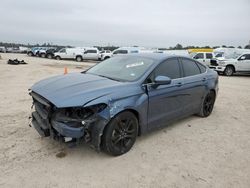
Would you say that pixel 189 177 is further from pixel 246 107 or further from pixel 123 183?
pixel 246 107

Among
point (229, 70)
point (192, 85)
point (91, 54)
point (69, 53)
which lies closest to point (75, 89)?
point (192, 85)

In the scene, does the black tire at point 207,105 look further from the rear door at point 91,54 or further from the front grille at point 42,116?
the rear door at point 91,54

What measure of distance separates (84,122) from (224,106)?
5.08 meters

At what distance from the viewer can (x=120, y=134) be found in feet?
11.5

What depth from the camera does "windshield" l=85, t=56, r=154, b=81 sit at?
157 inches

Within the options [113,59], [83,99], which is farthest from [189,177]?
[113,59]

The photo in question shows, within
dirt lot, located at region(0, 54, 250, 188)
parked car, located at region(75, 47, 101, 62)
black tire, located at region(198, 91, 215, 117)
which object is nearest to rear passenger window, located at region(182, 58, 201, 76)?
black tire, located at region(198, 91, 215, 117)

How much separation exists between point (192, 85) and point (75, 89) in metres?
2.68

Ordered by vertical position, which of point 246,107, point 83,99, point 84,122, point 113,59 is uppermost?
point 113,59

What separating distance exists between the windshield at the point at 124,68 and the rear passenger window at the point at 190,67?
3.25 feet

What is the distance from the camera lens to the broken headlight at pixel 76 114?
3.13 metres

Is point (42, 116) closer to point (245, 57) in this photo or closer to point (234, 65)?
point (234, 65)

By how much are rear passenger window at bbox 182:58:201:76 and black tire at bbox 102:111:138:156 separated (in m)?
1.90

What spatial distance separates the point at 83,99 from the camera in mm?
3090
